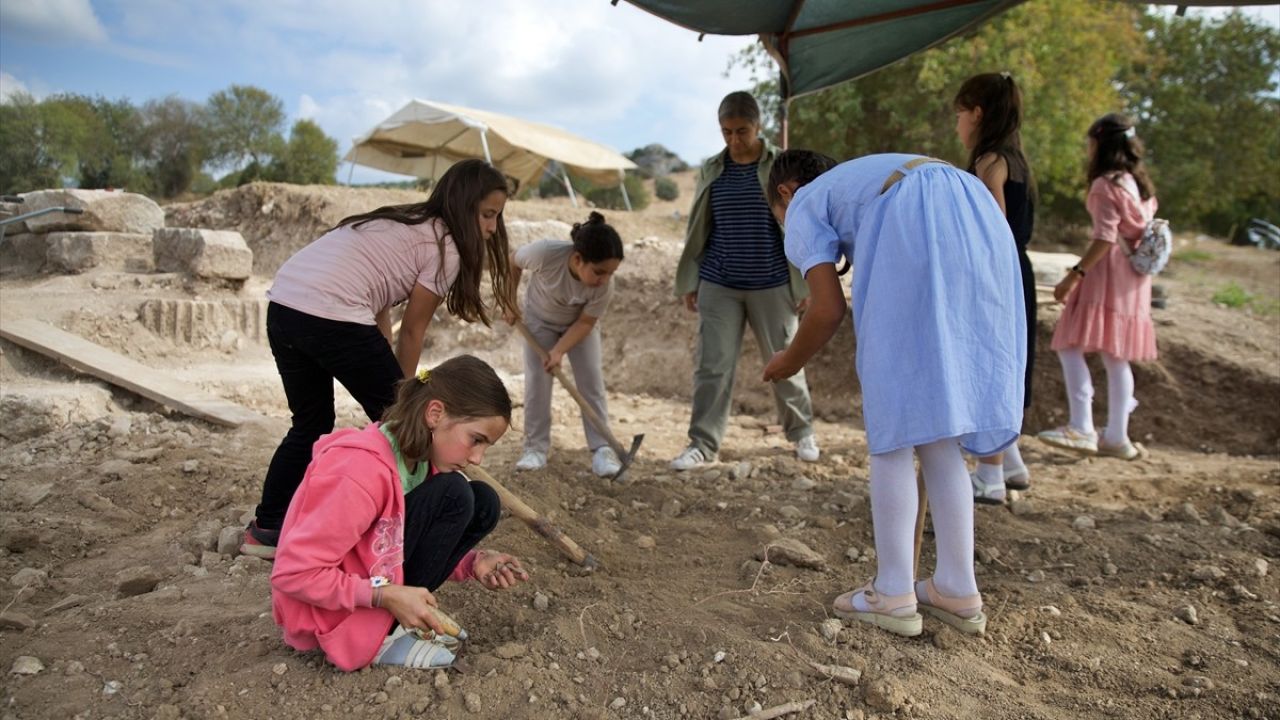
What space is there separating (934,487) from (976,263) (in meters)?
0.59

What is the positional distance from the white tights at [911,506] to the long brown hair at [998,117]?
1396 mm

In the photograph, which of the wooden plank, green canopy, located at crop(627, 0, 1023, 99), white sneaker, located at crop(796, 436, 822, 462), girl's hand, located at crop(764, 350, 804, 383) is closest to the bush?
green canopy, located at crop(627, 0, 1023, 99)

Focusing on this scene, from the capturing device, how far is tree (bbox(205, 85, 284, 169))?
60.3 feet

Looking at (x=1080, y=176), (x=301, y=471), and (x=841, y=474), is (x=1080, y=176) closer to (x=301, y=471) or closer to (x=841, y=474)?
(x=841, y=474)

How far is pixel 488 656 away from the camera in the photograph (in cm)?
214

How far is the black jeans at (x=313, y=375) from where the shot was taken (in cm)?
264

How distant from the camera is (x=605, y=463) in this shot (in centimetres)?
416

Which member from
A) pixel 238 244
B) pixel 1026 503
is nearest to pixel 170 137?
pixel 238 244

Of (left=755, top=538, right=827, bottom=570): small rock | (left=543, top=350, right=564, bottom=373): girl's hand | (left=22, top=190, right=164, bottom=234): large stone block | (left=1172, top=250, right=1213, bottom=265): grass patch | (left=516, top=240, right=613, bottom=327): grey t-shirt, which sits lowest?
(left=755, top=538, right=827, bottom=570): small rock

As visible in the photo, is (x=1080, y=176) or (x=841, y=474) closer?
(x=841, y=474)

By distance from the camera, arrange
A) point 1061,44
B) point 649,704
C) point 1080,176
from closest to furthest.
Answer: point 649,704 < point 1061,44 < point 1080,176

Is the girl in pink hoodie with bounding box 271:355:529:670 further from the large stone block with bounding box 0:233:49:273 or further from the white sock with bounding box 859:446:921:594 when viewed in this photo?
the large stone block with bounding box 0:233:49:273

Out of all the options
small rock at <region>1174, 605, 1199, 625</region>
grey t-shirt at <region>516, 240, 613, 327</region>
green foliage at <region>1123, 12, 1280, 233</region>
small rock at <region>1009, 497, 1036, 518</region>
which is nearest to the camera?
small rock at <region>1174, 605, 1199, 625</region>

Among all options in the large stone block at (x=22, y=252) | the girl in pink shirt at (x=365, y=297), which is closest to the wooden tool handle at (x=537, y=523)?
the girl in pink shirt at (x=365, y=297)
